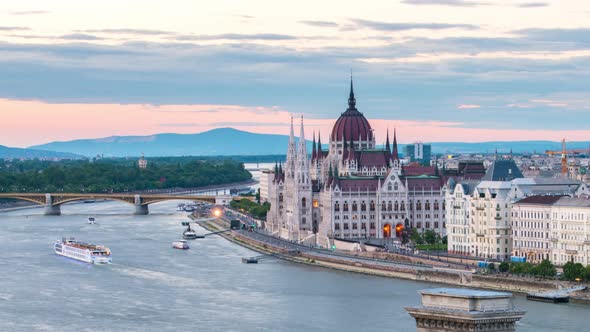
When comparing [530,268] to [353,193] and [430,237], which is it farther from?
[353,193]

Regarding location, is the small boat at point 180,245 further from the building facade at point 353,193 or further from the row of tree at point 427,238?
the row of tree at point 427,238

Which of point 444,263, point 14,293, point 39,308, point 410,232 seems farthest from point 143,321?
point 410,232

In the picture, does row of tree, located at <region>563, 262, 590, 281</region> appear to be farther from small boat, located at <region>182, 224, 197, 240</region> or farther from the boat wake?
small boat, located at <region>182, 224, 197, 240</region>

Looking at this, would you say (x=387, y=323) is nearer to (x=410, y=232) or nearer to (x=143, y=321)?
(x=143, y=321)

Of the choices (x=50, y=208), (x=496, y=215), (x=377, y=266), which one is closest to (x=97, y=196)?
(x=50, y=208)

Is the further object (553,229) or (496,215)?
(496,215)
